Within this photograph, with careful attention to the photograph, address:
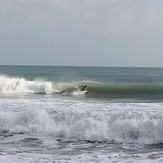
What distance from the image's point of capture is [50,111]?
13.3 metres

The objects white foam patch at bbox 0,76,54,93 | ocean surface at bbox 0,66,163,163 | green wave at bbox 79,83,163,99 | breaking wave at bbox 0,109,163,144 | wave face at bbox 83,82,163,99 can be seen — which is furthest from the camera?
white foam patch at bbox 0,76,54,93

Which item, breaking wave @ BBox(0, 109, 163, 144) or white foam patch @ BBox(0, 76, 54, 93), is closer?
breaking wave @ BBox(0, 109, 163, 144)

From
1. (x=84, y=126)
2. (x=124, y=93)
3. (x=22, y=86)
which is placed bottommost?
(x=84, y=126)

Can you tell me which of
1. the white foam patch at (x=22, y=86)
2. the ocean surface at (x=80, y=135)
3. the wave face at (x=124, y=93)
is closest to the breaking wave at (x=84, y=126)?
the ocean surface at (x=80, y=135)

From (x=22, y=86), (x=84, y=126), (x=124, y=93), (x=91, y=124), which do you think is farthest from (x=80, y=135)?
(x=22, y=86)

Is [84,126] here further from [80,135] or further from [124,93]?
[124,93]

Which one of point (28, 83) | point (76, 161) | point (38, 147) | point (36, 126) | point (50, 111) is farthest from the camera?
point (28, 83)

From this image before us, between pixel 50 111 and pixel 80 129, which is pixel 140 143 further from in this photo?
pixel 50 111

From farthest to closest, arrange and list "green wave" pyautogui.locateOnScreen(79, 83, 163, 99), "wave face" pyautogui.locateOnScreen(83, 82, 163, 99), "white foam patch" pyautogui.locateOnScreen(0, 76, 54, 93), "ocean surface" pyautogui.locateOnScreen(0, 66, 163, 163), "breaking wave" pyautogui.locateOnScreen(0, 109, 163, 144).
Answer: "white foam patch" pyautogui.locateOnScreen(0, 76, 54, 93) → "green wave" pyautogui.locateOnScreen(79, 83, 163, 99) → "wave face" pyautogui.locateOnScreen(83, 82, 163, 99) → "breaking wave" pyautogui.locateOnScreen(0, 109, 163, 144) → "ocean surface" pyautogui.locateOnScreen(0, 66, 163, 163)

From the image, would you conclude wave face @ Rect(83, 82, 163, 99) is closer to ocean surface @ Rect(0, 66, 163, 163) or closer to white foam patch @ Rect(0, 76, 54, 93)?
white foam patch @ Rect(0, 76, 54, 93)

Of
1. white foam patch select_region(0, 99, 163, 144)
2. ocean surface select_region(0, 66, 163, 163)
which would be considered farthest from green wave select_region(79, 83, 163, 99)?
white foam patch select_region(0, 99, 163, 144)

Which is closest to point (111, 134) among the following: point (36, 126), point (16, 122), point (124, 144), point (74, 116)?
point (124, 144)

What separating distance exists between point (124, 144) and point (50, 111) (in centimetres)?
429

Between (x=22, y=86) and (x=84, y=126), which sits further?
(x=22, y=86)
